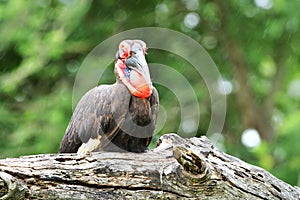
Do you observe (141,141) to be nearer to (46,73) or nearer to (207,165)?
(207,165)

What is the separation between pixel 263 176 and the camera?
176 inches

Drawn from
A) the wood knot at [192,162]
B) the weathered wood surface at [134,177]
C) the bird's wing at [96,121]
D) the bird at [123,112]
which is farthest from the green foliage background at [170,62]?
the wood knot at [192,162]

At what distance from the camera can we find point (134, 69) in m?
4.82

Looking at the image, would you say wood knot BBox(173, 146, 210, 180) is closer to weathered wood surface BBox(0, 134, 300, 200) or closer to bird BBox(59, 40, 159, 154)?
weathered wood surface BBox(0, 134, 300, 200)

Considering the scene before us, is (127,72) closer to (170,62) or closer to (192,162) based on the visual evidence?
(192,162)

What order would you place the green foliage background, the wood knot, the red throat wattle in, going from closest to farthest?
the wood knot
the red throat wattle
the green foliage background

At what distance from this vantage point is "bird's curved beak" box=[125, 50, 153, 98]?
4.73 m

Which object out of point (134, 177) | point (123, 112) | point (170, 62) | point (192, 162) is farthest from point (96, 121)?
point (170, 62)

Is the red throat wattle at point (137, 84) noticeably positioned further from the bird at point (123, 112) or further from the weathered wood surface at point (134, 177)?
the weathered wood surface at point (134, 177)

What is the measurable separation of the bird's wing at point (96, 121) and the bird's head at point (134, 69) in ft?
0.23

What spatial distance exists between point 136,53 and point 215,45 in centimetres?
615

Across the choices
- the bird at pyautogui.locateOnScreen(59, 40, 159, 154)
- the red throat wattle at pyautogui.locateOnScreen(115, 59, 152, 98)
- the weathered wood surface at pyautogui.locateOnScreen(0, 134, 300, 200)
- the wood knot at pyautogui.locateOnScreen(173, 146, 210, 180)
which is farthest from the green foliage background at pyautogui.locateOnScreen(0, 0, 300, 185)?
the wood knot at pyautogui.locateOnScreen(173, 146, 210, 180)

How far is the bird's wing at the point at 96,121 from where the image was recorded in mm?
4781

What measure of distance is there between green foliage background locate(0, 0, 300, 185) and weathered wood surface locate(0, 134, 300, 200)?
14.1 feet
